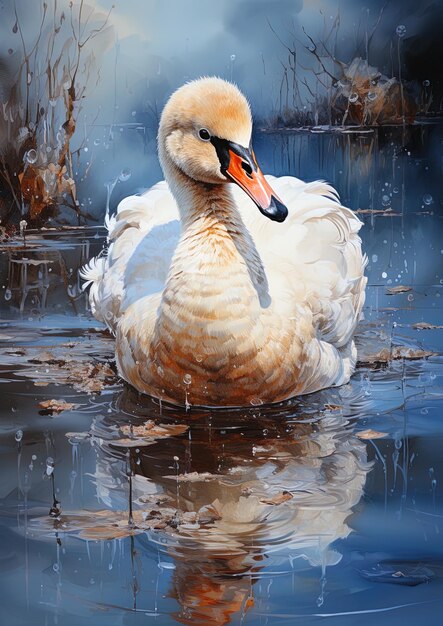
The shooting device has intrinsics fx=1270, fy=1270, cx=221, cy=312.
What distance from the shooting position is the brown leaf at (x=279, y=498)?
4402 millimetres

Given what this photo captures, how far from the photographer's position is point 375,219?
468 inches

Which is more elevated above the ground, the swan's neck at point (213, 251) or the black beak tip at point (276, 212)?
the black beak tip at point (276, 212)

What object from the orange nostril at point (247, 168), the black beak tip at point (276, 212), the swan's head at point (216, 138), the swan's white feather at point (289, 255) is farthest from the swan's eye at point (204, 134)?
the swan's white feather at point (289, 255)

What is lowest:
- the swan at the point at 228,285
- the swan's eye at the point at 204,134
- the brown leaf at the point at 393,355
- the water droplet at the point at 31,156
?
the brown leaf at the point at 393,355

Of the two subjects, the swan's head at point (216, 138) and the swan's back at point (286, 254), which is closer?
the swan's head at point (216, 138)

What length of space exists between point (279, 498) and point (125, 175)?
10832 millimetres

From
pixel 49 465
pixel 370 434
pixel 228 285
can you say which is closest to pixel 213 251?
pixel 228 285

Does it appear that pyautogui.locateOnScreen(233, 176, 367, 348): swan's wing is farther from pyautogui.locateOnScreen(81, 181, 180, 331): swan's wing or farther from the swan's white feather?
pyautogui.locateOnScreen(81, 181, 180, 331): swan's wing

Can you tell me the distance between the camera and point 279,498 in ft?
14.6

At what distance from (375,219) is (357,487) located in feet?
24.7

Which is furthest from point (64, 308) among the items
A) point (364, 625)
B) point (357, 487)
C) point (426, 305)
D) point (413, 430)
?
point (364, 625)

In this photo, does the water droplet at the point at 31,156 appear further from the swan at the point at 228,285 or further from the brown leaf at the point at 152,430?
the brown leaf at the point at 152,430

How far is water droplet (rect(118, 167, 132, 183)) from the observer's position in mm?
14641

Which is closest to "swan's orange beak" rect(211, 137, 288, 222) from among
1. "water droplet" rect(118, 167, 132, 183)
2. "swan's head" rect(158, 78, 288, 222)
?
"swan's head" rect(158, 78, 288, 222)
